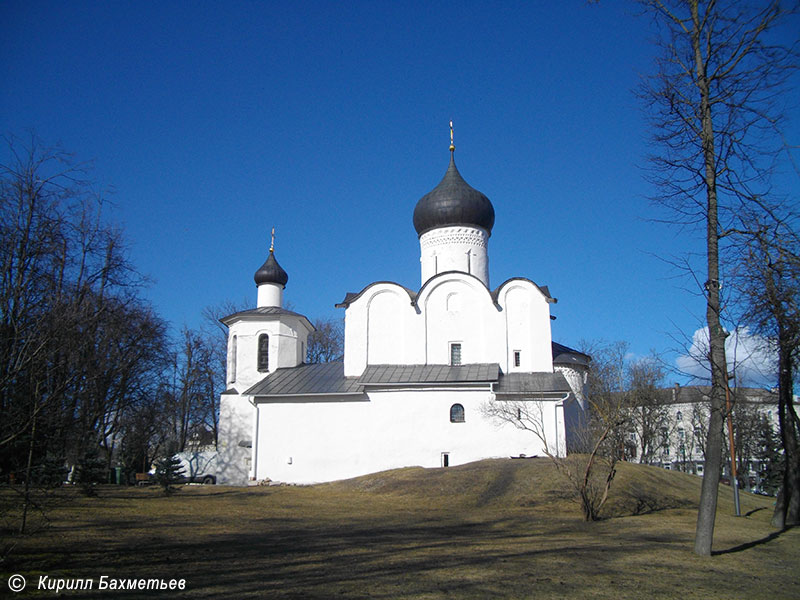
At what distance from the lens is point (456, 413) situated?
79.7 ft

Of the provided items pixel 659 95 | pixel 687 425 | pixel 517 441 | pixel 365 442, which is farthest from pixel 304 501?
pixel 687 425

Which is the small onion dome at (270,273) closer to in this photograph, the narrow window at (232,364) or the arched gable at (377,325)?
the narrow window at (232,364)

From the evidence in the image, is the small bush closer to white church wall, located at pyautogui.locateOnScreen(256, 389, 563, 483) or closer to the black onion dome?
white church wall, located at pyautogui.locateOnScreen(256, 389, 563, 483)

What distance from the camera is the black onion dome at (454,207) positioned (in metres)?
28.8

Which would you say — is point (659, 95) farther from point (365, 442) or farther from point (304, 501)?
point (365, 442)

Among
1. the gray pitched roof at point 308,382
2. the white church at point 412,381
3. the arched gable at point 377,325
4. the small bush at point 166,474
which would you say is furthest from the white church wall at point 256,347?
the small bush at point 166,474

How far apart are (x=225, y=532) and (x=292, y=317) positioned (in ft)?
61.9

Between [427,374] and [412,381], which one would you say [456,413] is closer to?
[427,374]

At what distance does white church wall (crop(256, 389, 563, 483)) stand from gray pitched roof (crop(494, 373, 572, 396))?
1.89 ft

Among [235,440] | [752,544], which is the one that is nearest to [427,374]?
[235,440]

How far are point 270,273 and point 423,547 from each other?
73.4 ft

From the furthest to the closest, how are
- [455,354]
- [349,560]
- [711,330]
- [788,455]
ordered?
[455,354] < [788,455] < [711,330] < [349,560]

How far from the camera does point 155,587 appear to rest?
21.1 feet

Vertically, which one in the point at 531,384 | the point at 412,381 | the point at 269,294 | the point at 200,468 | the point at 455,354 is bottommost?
the point at 200,468
